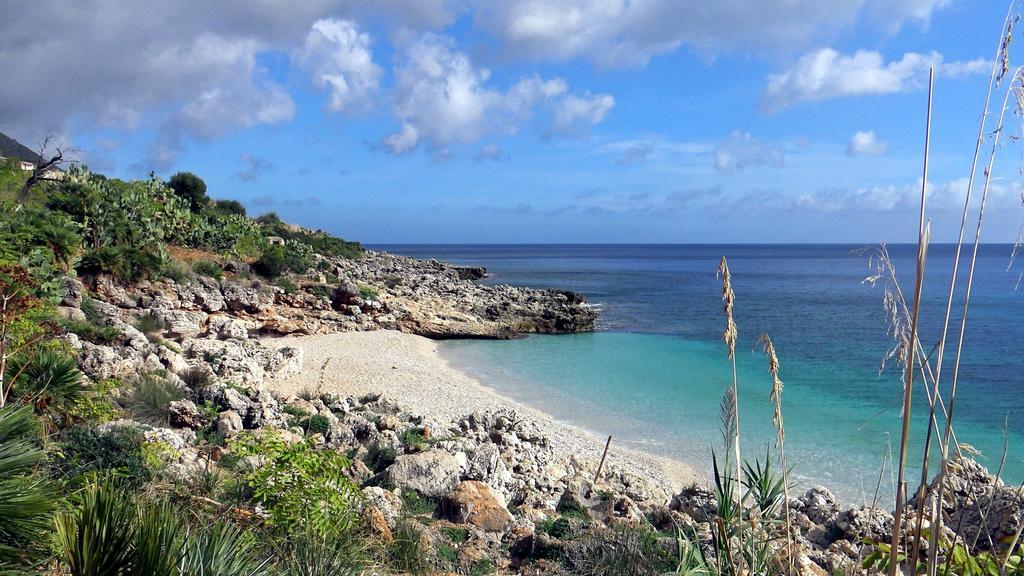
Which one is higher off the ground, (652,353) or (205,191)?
(205,191)

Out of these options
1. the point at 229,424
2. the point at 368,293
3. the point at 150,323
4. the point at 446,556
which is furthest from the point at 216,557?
the point at 368,293

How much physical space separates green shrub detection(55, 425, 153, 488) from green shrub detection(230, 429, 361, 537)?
146 cm

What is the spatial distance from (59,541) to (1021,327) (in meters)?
41.2

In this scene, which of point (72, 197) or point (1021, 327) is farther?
point (1021, 327)

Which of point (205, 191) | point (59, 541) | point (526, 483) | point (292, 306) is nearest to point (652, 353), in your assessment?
point (292, 306)

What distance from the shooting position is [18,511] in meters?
3.06

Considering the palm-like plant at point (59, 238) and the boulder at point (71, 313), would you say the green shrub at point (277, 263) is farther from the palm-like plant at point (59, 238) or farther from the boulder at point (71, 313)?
the boulder at point (71, 313)

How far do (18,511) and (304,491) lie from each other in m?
2.56

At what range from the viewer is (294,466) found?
18.6 feet

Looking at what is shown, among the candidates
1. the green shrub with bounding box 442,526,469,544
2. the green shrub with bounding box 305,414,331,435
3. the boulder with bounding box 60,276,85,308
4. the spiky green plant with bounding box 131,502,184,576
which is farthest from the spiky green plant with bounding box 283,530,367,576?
the boulder with bounding box 60,276,85,308

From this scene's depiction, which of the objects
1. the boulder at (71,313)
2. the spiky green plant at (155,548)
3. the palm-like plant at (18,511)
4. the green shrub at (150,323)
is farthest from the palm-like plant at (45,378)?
the green shrub at (150,323)

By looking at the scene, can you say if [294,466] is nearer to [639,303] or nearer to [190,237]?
[190,237]

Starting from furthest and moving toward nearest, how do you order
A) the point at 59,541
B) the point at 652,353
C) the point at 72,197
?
the point at 652,353
the point at 72,197
the point at 59,541

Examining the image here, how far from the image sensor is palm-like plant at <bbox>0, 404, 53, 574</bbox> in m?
3.04
